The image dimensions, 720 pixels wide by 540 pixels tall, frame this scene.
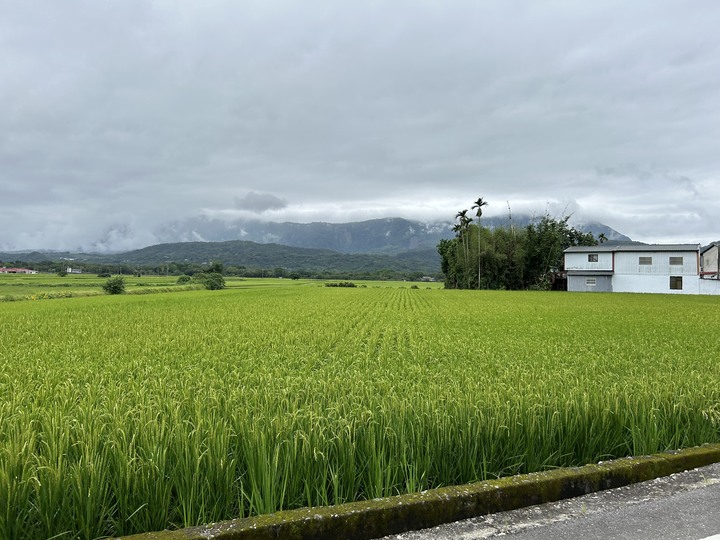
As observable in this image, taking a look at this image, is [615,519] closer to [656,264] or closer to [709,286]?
[656,264]

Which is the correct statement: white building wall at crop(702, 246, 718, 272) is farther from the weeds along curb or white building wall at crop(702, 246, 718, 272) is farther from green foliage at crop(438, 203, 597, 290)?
the weeds along curb

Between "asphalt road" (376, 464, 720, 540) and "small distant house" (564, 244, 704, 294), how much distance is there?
51.8 meters

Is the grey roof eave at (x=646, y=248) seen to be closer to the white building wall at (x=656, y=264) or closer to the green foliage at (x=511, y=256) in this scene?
the white building wall at (x=656, y=264)

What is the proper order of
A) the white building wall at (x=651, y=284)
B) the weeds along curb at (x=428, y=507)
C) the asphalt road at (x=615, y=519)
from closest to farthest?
1. the weeds along curb at (x=428, y=507)
2. the asphalt road at (x=615, y=519)
3. the white building wall at (x=651, y=284)

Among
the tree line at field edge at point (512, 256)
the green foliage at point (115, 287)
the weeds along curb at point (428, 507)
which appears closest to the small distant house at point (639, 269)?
the tree line at field edge at point (512, 256)

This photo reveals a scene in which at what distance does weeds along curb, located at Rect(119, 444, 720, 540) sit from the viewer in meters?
2.63

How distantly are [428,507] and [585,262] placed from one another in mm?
54314

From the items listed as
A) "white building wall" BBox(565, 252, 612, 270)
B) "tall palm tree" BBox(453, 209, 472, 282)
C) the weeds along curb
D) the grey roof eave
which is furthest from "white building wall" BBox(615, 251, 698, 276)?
the weeds along curb

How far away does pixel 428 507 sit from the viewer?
9.72 feet

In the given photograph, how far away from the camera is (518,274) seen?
198 feet

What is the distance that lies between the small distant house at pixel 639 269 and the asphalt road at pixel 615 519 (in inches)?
2038

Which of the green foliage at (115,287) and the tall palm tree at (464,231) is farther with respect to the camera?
the tall palm tree at (464,231)

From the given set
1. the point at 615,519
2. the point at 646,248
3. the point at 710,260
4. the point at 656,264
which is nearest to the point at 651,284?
the point at 656,264

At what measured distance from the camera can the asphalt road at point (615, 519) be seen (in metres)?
2.83
